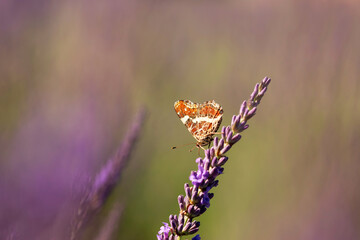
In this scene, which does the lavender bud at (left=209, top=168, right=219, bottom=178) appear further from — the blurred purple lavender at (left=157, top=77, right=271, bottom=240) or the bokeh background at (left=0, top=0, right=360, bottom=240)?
the bokeh background at (left=0, top=0, right=360, bottom=240)

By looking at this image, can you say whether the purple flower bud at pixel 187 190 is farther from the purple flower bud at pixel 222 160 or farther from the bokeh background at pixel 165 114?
the bokeh background at pixel 165 114

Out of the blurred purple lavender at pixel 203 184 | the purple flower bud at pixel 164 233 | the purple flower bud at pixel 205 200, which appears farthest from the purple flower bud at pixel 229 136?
the purple flower bud at pixel 164 233

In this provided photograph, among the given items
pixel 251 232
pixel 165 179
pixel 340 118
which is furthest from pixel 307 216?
pixel 165 179

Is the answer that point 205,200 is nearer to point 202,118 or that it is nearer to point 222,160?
point 222,160

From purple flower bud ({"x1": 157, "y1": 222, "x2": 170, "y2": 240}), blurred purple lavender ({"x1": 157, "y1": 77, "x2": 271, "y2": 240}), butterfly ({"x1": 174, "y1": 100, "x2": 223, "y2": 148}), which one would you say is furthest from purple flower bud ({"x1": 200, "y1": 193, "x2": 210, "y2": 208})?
butterfly ({"x1": 174, "y1": 100, "x2": 223, "y2": 148})

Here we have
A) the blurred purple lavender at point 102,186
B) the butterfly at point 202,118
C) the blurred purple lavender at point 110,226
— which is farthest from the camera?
the butterfly at point 202,118
